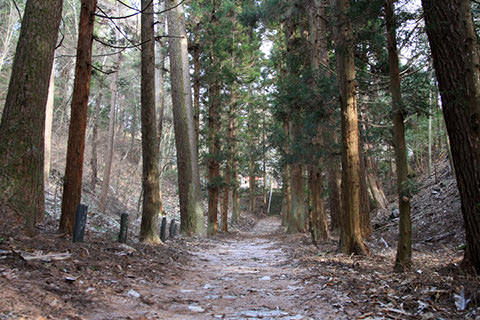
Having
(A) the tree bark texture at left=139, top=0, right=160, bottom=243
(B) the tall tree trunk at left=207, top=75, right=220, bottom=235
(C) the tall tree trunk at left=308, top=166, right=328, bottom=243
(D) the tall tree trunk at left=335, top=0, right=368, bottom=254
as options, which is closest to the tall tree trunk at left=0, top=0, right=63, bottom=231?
(A) the tree bark texture at left=139, top=0, right=160, bottom=243

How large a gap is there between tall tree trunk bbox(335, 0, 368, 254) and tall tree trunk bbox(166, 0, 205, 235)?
6.89 metres

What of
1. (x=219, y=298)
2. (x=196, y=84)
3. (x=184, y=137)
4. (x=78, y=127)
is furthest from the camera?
(x=196, y=84)

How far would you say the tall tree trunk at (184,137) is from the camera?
43.0 feet

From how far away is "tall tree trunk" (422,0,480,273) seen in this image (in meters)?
3.97

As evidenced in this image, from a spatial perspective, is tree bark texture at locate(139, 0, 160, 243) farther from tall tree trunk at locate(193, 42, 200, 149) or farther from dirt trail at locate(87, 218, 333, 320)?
tall tree trunk at locate(193, 42, 200, 149)

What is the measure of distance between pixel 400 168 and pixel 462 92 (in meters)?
1.78

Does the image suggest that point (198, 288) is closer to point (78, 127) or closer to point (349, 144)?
point (78, 127)

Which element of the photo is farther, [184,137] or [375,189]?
[375,189]

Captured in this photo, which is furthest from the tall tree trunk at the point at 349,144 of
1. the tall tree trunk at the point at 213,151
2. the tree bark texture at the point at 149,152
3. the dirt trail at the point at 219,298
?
the tall tree trunk at the point at 213,151

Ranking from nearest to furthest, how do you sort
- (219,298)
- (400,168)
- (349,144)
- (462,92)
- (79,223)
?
(462,92) → (219,298) → (400,168) → (79,223) → (349,144)

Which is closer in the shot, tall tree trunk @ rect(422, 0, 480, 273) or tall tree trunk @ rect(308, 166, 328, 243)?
tall tree trunk @ rect(422, 0, 480, 273)

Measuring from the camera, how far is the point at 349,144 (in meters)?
7.48

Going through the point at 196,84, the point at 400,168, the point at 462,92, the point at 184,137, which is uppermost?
the point at 196,84

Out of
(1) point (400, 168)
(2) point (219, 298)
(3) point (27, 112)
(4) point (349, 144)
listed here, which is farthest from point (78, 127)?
(1) point (400, 168)
